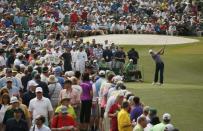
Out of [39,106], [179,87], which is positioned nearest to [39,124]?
[39,106]

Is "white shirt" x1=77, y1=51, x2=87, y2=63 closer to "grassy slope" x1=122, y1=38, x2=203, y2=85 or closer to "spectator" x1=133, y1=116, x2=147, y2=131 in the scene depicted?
"grassy slope" x1=122, y1=38, x2=203, y2=85

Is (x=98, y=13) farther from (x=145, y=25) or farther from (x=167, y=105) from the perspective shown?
(x=167, y=105)

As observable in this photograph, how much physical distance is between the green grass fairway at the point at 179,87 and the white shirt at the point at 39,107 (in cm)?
519

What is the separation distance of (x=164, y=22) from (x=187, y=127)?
35.2 meters

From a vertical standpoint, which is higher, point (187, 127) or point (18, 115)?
point (18, 115)

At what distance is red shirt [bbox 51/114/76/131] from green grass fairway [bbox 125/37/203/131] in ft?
18.7

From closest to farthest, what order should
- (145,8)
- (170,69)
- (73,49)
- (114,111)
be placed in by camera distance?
(114,111) → (73,49) → (170,69) → (145,8)

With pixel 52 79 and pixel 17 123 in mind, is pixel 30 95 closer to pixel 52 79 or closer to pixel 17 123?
pixel 52 79

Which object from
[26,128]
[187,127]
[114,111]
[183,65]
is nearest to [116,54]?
[183,65]

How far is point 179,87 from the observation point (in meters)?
33.5

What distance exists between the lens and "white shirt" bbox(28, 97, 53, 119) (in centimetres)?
1914

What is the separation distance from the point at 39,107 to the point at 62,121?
155 cm

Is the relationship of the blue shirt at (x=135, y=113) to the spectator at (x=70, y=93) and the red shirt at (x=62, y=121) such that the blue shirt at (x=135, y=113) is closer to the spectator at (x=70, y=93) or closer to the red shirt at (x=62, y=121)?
the red shirt at (x=62, y=121)

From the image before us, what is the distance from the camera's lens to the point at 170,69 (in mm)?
42906
